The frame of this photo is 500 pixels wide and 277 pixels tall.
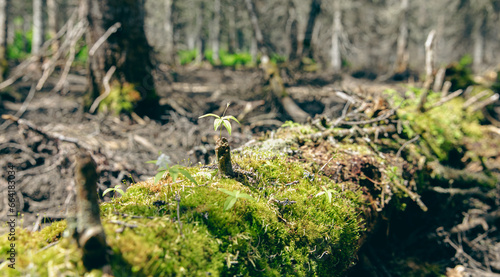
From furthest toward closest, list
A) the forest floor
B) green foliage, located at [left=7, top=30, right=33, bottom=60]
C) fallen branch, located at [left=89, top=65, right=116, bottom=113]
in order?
green foliage, located at [left=7, top=30, right=33, bottom=60] → fallen branch, located at [left=89, top=65, right=116, bottom=113] → the forest floor

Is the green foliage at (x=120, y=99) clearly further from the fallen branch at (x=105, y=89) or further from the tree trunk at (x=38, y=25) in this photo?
the tree trunk at (x=38, y=25)

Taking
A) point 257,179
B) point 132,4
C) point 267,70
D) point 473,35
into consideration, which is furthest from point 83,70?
point 473,35

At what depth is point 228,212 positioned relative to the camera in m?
1.80

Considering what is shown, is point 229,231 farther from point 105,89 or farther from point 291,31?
point 291,31

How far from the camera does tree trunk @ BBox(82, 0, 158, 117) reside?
521cm

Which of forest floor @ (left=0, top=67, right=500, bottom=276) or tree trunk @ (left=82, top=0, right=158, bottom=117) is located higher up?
tree trunk @ (left=82, top=0, right=158, bottom=117)

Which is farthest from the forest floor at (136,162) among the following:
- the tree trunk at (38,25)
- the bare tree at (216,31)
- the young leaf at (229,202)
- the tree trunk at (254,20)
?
the bare tree at (216,31)

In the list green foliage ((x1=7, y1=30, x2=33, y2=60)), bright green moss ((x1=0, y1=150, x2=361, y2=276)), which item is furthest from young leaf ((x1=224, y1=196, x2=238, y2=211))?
green foliage ((x1=7, y1=30, x2=33, y2=60))

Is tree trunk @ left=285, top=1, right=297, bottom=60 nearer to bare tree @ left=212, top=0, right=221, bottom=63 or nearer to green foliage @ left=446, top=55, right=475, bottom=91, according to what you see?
green foliage @ left=446, top=55, right=475, bottom=91

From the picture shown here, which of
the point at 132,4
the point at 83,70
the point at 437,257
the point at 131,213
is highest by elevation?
the point at 132,4

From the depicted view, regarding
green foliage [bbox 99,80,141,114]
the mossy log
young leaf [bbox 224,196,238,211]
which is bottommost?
green foliage [bbox 99,80,141,114]

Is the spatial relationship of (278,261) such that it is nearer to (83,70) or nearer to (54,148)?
(54,148)

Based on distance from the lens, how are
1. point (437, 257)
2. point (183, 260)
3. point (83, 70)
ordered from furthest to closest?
point (83, 70)
point (437, 257)
point (183, 260)

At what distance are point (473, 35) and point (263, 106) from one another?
40.3 meters
